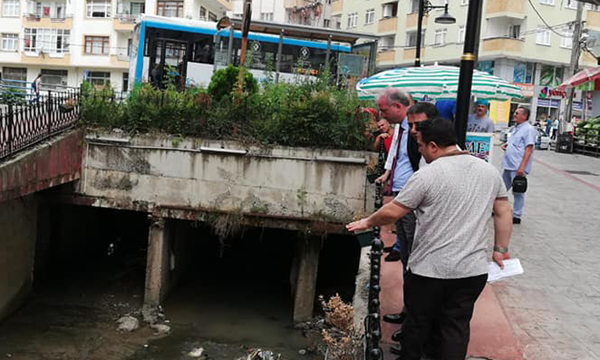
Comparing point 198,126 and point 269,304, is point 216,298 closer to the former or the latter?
point 269,304

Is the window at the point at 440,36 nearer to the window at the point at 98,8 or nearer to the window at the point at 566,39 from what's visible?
the window at the point at 566,39

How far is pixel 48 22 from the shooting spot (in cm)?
4681

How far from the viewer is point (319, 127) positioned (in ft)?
36.0

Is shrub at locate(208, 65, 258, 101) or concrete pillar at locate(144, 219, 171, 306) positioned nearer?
concrete pillar at locate(144, 219, 171, 306)

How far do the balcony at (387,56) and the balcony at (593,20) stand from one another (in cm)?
1317

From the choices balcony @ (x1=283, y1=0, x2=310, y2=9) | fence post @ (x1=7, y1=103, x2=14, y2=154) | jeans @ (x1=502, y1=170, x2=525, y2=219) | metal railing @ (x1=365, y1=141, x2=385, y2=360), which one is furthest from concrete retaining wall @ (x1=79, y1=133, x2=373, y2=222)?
balcony @ (x1=283, y1=0, x2=310, y2=9)

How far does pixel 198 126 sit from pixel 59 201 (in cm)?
326

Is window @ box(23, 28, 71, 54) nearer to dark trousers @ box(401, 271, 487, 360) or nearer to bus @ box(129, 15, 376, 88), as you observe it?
bus @ box(129, 15, 376, 88)

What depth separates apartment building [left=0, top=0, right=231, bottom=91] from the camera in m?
44.8

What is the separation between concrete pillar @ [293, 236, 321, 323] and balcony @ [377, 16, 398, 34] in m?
35.1

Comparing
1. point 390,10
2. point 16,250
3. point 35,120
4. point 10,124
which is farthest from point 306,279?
point 390,10

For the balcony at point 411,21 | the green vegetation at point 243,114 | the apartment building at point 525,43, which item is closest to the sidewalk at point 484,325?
the green vegetation at point 243,114

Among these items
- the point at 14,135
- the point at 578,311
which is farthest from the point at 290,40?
the point at 578,311

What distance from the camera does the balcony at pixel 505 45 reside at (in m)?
35.5
